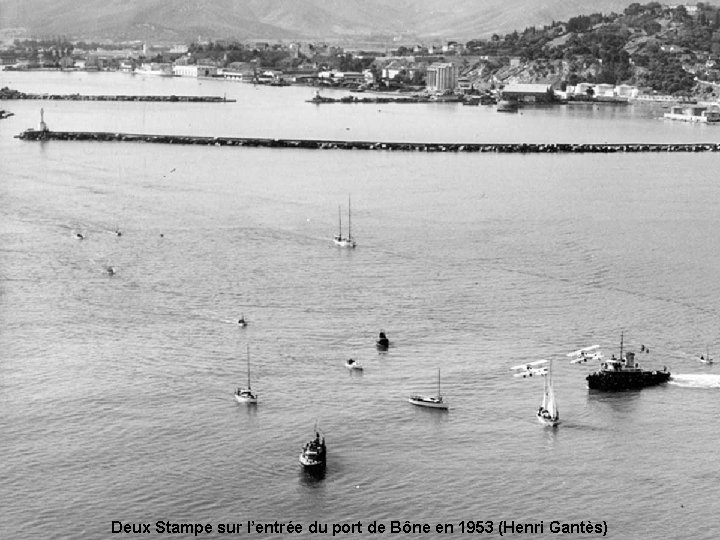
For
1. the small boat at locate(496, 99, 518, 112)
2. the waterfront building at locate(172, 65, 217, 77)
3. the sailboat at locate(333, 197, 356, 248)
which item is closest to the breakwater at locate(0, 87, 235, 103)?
the small boat at locate(496, 99, 518, 112)

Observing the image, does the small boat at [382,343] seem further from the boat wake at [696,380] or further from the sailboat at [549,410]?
the boat wake at [696,380]

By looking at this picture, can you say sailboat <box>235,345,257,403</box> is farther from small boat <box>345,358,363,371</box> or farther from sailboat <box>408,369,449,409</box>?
sailboat <box>408,369,449,409</box>

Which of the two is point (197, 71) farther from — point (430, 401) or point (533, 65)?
point (430, 401)

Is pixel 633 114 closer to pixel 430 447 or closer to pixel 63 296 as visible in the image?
pixel 63 296

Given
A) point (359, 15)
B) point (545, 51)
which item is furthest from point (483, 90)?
point (359, 15)

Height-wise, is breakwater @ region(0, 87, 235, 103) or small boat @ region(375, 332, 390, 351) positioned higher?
breakwater @ region(0, 87, 235, 103)

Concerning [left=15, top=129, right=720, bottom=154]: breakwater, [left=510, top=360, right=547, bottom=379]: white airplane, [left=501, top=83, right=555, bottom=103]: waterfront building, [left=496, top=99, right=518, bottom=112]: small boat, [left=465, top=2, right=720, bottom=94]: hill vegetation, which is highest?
[left=465, top=2, right=720, bottom=94]: hill vegetation
